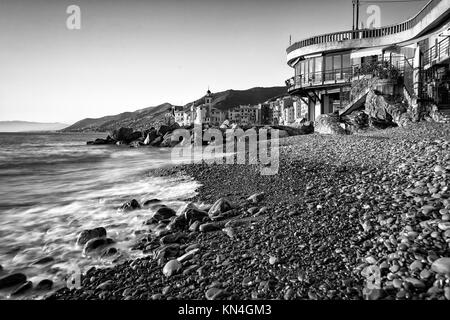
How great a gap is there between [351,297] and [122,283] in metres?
3.08

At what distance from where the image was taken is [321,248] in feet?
13.7

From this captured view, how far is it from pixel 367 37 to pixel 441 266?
28.6 metres

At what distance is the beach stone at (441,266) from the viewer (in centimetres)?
314

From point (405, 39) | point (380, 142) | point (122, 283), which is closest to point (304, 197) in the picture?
point (122, 283)

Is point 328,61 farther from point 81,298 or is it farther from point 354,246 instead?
point 81,298

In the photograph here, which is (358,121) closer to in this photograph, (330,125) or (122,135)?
(330,125)

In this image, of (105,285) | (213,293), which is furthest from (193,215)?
(213,293)

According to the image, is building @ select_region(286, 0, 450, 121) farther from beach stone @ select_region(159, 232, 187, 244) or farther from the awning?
beach stone @ select_region(159, 232, 187, 244)

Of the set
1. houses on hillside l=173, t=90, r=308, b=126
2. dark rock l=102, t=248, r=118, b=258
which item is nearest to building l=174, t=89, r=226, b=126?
houses on hillside l=173, t=90, r=308, b=126

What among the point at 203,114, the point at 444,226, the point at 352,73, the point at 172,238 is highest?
the point at 203,114

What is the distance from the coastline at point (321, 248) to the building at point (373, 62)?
13.2m

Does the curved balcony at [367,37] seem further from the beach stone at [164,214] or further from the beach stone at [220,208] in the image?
A: the beach stone at [164,214]

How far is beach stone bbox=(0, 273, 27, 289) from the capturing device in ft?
14.9

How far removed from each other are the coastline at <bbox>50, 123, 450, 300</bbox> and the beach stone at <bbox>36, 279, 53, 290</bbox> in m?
0.37
